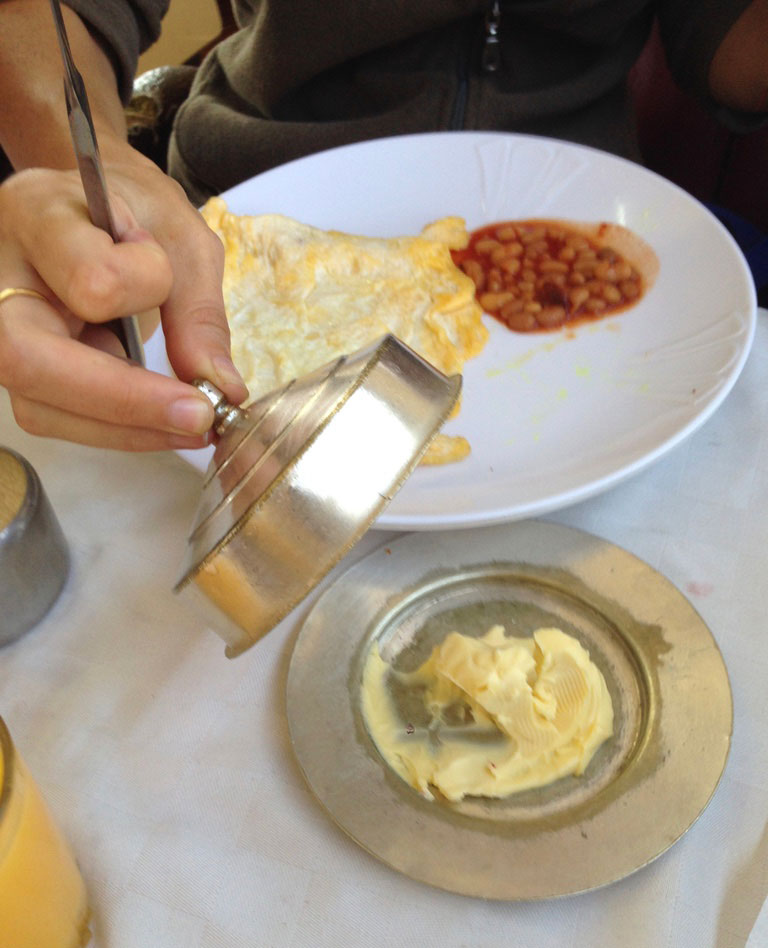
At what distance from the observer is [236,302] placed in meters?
1.17

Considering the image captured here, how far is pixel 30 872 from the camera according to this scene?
0.51m

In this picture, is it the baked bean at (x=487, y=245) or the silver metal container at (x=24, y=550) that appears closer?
the silver metal container at (x=24, y=550)

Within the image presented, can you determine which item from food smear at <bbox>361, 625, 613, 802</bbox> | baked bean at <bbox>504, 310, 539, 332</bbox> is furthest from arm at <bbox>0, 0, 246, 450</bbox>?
baked bean at <bbox>504, 310, 539, 332</bbox>

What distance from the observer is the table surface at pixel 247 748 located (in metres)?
0.57

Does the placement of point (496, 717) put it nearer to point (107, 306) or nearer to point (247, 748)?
point (247, 748)

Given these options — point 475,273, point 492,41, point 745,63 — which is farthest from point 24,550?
point 745,63

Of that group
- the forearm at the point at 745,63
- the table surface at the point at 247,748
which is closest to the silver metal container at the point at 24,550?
the table surface at the point at 247,748

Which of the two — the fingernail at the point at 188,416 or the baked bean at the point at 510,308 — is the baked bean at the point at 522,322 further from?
the fingernail at the point at 188,416

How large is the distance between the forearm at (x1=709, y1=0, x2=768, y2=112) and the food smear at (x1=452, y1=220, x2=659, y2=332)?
1.28 ft

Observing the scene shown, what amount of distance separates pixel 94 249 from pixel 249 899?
0.50 meters

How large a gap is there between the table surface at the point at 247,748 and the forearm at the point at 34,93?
1.37 ft

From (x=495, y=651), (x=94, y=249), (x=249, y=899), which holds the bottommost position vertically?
(x=249, y=899)

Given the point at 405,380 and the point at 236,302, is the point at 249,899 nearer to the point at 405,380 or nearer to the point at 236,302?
the point at 405,380

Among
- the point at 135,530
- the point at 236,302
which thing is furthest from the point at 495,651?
the point at 236,302
